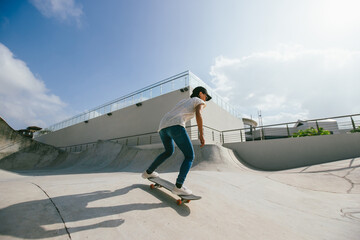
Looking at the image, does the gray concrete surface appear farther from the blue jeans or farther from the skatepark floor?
the blue jeans

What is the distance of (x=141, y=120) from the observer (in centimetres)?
1616

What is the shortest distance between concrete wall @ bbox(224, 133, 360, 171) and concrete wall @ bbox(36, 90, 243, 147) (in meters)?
3.94

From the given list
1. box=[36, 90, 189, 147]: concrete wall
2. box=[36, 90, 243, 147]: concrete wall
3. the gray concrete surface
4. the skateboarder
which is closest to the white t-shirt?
the skateboarder

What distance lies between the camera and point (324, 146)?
8.80 m

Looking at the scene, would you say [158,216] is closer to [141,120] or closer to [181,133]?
[181,133]

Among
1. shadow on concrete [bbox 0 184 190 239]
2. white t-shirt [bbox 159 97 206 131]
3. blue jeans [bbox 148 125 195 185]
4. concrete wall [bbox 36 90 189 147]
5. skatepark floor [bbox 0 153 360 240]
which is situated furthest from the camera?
concrete wall [bbox 36 90 189 147]

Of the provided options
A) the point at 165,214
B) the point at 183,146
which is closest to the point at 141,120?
the point at 183,146

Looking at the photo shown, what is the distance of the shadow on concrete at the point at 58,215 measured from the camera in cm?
134

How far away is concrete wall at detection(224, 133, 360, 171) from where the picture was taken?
27.6ft

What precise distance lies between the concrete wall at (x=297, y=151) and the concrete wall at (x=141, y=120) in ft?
12.9

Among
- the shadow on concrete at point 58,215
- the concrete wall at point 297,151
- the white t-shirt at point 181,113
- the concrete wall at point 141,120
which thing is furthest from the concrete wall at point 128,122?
the shadow on concrete at point 58,215

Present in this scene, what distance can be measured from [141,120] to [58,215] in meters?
14.8

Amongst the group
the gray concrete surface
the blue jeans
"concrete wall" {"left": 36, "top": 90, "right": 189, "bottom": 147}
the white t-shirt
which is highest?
"concrete wall" {"left": 36, "top": 90, "right": 189, "bottom": 147}

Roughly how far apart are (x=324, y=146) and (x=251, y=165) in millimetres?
3739
